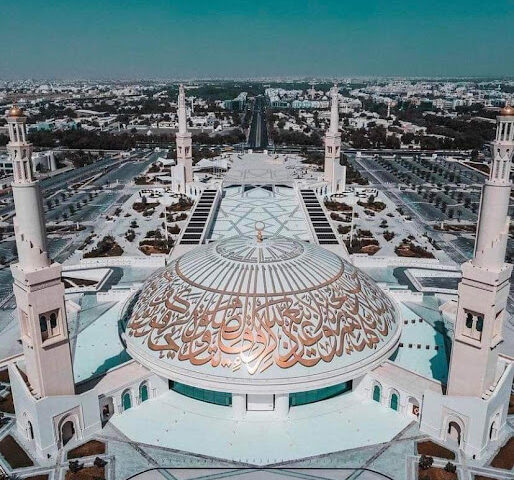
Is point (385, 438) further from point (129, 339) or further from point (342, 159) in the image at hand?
point (342, 159)

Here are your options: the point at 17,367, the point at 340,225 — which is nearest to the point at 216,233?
the point at 340,225

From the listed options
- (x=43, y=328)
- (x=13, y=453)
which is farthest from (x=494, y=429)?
(x=13, y=453)

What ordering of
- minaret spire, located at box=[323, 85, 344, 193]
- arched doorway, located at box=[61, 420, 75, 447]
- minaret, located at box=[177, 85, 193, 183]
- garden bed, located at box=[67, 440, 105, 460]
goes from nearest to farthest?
garden bed, located at box=[67, 440, 105, 460], arched doorway, located at box=[61, 420, 75, 447], minaret, located at box=[177, 85, 193, 183], minaret spire, located at box=[323, 85, 344, 193]

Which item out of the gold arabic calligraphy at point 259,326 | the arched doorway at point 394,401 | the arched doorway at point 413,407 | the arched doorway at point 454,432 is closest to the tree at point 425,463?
the arched doorway at point 454,432

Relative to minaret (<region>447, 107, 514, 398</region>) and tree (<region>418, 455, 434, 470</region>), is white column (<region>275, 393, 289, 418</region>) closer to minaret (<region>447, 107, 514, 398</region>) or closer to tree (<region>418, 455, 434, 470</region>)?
tree (<region>418, 455, 434, 470</region>)

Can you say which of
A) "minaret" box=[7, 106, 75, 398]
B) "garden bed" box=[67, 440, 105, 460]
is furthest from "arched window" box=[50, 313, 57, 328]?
"garden bed" box=[67, 440, 105, 460]
